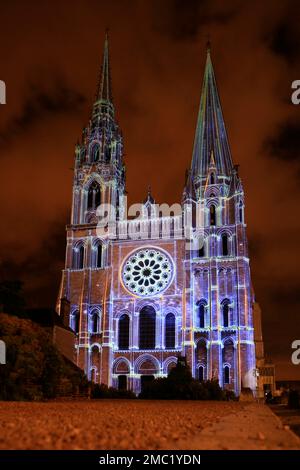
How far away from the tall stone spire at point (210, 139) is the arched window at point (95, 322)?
18.8 m

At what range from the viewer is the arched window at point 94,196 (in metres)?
56.6

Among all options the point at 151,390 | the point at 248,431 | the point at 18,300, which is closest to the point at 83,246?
the point at 18,300

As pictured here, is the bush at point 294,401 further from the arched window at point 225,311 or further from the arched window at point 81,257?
the arched window at point 81,257

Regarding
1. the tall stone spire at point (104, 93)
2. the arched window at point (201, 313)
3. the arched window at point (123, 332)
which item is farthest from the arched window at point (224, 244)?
the tall stone spire at point (104, 93)

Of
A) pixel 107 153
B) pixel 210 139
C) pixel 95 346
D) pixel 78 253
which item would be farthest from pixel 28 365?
pixel 210 139

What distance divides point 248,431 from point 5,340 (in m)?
15.3

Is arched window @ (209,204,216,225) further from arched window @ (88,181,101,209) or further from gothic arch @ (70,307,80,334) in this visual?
gothic arch @ (70,307,80,334)

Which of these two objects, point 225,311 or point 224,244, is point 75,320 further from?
point 224,244

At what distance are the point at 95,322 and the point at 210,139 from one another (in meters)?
24.9

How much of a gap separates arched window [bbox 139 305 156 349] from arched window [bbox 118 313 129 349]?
4.88 feet

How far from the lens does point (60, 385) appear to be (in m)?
23.7

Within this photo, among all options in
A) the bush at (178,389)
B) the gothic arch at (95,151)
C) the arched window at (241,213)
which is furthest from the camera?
the gothic arch at (95,151)

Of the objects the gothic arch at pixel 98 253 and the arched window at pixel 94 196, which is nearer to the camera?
the gothic arch at pixel 98 253
